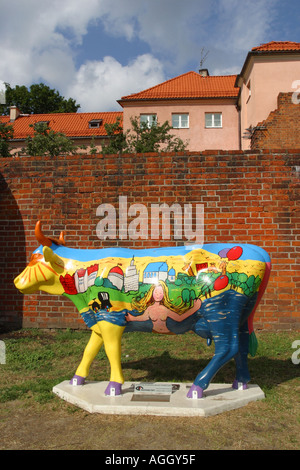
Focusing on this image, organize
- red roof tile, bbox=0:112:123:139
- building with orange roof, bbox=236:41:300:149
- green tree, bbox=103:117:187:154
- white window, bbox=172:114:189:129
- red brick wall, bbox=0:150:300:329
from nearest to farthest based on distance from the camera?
red brick wall, bbox=0:150:300:329 → building with orange roof, bbox=236:41:300:149 → green tree, bbox=103:117:187:154 → white window, bbox=172:114:189:129 → red roof tile, bbox=0:112:123:139

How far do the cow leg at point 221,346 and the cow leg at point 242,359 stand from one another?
14.0 inches

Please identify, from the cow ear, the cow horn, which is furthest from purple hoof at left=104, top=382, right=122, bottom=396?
the cow horn

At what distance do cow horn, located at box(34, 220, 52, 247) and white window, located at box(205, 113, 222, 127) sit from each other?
22.7 metres

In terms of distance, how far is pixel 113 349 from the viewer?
12.3 feet

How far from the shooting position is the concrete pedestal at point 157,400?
3400 mm

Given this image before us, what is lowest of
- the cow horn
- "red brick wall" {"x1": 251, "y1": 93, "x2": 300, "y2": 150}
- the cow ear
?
the cow ear

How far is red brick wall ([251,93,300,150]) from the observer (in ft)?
42.8

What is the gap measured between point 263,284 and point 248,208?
9.35 feet

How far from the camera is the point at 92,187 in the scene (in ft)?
22.1

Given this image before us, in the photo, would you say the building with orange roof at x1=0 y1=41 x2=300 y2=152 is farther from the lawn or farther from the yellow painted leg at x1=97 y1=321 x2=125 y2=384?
the yellow painted leg at x1=97 y1=321 x2=125 y2=384

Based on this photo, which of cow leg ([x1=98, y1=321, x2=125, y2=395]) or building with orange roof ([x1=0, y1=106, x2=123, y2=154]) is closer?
cow leg ([x1=98, y1=321, x2=125, y2=395])

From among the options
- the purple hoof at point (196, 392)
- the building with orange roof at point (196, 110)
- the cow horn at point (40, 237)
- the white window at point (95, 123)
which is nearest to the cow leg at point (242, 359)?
the purple hoof at point (196, 392)
